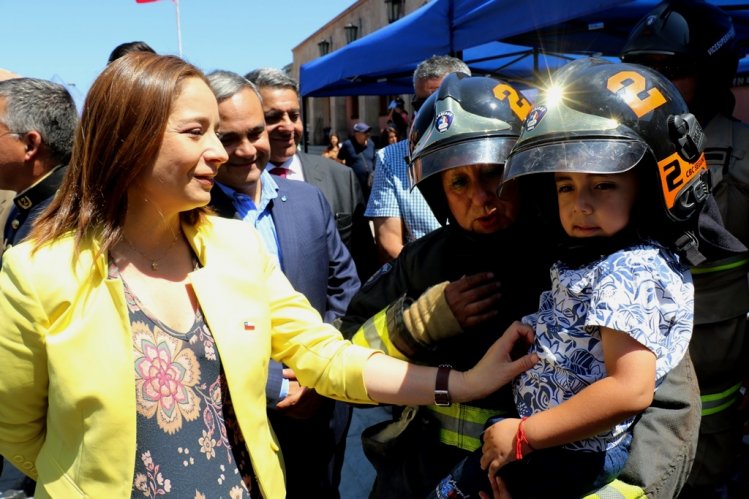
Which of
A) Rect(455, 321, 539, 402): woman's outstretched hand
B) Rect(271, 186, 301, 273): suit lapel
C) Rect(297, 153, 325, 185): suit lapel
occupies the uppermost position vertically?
Rect(297, 153, 325, 185): suit lapel

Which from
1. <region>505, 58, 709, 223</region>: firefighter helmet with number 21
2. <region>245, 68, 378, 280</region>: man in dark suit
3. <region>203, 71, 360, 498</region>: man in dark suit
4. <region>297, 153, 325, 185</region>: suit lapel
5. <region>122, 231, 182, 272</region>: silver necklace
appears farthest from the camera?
<region>297, 153, 325, 185</region>: suit lapel

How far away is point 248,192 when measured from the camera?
249 centimetres

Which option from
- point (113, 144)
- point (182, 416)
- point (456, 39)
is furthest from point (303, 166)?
point (182, 416)

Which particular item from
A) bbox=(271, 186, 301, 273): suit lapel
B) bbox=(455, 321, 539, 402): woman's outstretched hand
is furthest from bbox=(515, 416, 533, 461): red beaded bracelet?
bbox=(271, 186, 301, 273): suit lapel

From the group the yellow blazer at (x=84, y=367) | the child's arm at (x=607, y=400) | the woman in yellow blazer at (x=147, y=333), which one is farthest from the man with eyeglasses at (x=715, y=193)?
the yellow blazer at (x=84, y=367)

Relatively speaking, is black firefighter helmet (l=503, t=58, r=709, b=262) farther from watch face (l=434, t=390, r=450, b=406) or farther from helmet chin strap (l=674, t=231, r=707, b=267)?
watch face (l=434, t=390, r=450, b=406)

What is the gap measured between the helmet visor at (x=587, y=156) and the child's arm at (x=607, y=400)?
34cm

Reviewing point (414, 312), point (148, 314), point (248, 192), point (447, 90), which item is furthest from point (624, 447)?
point (248, 192)

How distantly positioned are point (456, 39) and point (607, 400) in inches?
146

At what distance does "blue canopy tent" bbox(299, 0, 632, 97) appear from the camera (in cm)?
358

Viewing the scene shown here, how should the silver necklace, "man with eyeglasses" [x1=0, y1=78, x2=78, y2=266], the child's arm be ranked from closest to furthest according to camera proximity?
the child's arm → the silver necklace → "man with eyeglasses" [x1=0, y1=78, x2=78, y2=266]

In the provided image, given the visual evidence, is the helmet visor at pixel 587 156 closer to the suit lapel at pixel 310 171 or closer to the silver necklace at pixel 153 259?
the silver necklace at pixel 153 259

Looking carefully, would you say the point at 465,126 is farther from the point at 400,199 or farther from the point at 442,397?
the point at 400,199

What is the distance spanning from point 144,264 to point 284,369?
2.61 feet
